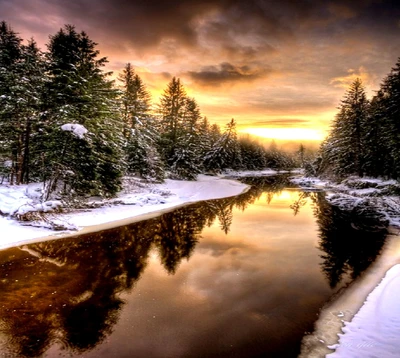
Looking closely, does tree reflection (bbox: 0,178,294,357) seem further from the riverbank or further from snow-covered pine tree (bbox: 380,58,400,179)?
snow-covered pine tree (bbox: 380,58,400,179)

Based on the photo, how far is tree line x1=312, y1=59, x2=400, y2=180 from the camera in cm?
2584

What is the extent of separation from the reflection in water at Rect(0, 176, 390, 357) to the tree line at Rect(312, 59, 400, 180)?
670 inches

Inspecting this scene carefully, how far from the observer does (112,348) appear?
5.23m

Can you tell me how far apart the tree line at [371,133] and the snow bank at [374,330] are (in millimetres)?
22913

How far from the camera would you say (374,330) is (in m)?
5.68

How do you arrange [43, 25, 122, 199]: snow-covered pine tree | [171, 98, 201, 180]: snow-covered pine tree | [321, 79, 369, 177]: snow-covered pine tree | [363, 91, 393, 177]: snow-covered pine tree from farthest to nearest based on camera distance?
1. [171, 98, 201, 180]: snow-covered pine tree
2. [321, 79, 369, 177]: snow-covered pine tree
3. [363, 91, 393, 177]: snow-covered pine tree
4. [43, 25, 122, 199]: snow-covered pine tree

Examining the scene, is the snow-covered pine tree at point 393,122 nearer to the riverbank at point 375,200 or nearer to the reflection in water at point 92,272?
the riverbank at point 375,200

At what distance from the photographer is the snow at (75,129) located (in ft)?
49.6

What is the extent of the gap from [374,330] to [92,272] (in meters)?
8.17

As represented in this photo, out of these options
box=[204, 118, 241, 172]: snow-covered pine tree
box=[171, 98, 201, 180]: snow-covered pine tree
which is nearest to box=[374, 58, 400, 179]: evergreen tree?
box=[171, 98, 201, 180]: snow-covered pine tree

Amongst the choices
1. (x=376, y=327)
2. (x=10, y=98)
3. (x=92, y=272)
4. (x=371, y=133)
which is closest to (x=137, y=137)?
(x=10, y=98)

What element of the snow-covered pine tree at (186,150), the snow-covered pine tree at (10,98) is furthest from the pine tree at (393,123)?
the snow-covered pine tree at (10,98)

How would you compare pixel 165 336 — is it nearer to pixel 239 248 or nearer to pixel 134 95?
pixel 239 248

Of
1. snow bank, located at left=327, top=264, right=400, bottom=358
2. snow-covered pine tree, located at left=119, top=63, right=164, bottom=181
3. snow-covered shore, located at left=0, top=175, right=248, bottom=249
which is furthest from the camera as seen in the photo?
snow-covered pine tree, located at left=119, top=63, right=164, bottom=181
